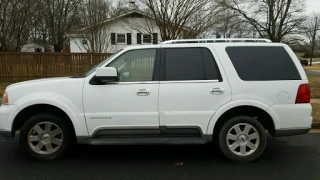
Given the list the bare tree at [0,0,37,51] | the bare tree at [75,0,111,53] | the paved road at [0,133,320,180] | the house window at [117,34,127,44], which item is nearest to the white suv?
the paved road at [0,133,320,180]

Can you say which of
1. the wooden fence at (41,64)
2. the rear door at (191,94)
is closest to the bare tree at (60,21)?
the wooden fence at (41,64)

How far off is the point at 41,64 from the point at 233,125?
10.8 m

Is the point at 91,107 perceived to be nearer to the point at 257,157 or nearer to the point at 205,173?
the point at 205,173

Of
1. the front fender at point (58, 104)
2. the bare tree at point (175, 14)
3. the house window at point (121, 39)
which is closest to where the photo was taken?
the front fender at point (58, 104)

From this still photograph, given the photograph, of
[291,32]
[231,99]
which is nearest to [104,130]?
[231,99]

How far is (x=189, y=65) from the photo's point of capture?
3873 millimetres

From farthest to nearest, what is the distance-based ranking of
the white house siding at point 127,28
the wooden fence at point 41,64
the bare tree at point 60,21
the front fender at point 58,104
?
the bare tree at point 60,21
the white house siding at point 127,28
the wooden fence at point 41,64
the front fender at point 58,104

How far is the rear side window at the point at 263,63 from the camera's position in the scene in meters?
3.82

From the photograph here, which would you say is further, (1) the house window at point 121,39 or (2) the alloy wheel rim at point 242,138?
(1) the house window at point 121,39

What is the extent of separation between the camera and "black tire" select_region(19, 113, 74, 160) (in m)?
3.86

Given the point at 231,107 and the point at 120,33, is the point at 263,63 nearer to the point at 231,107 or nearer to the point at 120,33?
the point at 231,107

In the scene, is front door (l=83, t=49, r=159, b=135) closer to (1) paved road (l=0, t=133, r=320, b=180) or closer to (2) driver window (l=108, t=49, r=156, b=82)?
(2) driver window (l=108, t=49, r=156, b=82)

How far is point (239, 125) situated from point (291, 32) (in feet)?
93.9

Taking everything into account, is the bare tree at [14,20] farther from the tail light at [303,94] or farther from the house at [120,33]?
the tail light at [303,94]
